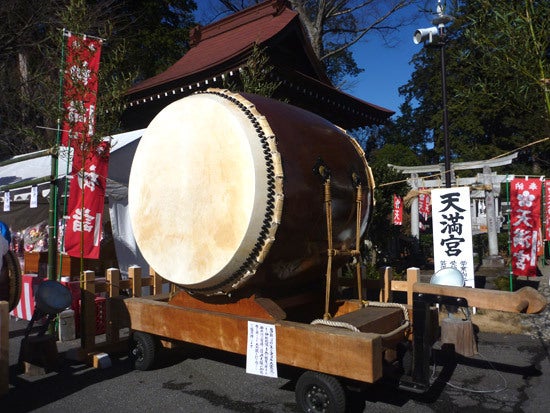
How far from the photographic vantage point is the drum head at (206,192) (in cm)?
296

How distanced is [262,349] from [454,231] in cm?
423

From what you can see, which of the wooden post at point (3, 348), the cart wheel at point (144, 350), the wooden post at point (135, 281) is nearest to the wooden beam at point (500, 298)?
the cart wheel at point (144, 350)

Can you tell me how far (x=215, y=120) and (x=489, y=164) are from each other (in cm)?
1198

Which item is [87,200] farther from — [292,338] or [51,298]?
[292,338]

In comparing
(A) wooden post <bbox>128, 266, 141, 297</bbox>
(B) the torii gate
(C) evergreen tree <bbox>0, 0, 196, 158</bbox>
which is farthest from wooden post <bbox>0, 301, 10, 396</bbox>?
(B) the torii gate

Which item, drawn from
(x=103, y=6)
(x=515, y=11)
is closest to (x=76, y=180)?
(x=515, y=11)

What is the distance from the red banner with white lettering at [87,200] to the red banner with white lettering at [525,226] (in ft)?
22.7

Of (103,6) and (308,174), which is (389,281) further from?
(103,6)

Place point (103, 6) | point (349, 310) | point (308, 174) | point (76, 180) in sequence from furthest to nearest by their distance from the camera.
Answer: point (103, 6) < point (76, 180) < point (349, 310) < point (308, 174)

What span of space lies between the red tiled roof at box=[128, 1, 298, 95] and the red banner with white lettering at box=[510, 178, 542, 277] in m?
5.33

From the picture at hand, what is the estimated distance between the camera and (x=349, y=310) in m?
3.67

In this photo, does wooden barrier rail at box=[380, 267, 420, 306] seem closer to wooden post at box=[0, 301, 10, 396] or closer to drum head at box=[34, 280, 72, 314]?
drum head at box=[34, 280, 72, 314]

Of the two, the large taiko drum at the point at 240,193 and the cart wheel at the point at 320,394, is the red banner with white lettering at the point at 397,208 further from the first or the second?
the cart wheel at the point at 320,394

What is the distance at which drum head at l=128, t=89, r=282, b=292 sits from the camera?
2.96 m
